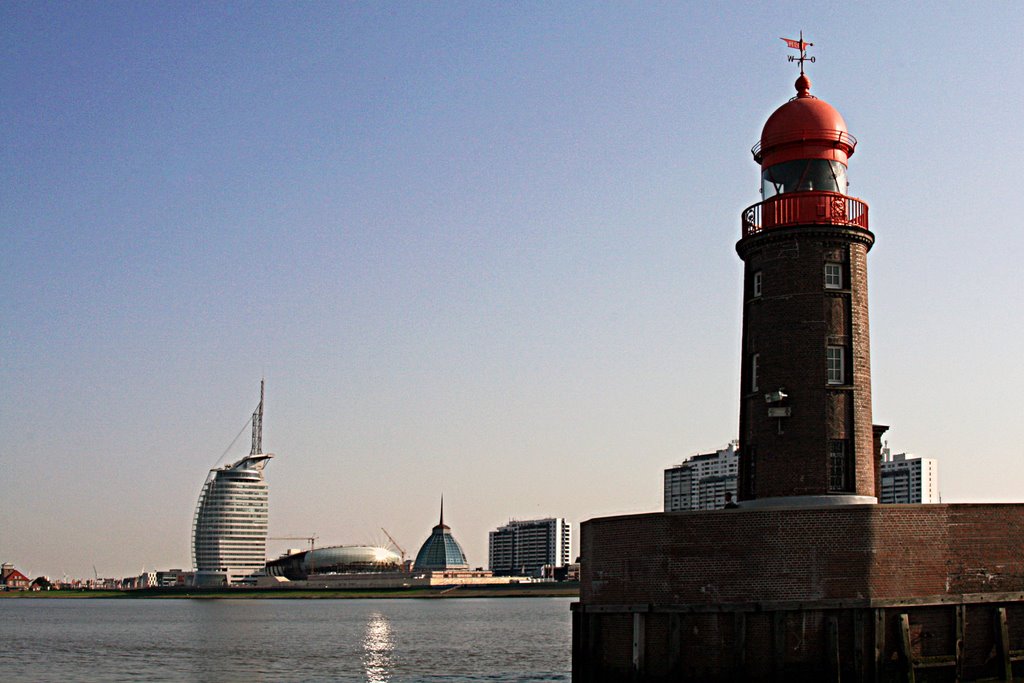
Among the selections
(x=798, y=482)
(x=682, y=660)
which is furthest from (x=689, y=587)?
(x=798, y=482)

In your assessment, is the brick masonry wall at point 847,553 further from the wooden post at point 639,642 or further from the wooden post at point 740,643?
the wooden post at point 639,642

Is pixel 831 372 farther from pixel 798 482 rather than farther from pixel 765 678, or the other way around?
pixel 765 678

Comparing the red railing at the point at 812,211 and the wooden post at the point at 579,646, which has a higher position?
the red railing at the point at 812,211

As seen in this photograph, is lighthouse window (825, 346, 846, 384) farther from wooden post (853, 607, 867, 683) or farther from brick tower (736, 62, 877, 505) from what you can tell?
wooden post (853, 607, 867, 683)

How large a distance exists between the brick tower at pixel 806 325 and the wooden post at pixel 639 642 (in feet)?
20.3

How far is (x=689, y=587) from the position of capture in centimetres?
3266

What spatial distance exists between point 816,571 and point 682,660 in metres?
4.21

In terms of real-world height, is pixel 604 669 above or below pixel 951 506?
below

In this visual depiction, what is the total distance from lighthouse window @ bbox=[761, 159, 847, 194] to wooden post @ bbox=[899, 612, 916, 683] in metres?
13.8

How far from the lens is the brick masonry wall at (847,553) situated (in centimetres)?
3155

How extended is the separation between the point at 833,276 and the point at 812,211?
2.14 m

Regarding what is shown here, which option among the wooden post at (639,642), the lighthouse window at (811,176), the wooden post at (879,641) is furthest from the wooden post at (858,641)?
the lighthouse window at (811,176)

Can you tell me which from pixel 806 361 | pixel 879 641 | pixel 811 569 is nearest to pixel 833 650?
pixel 879 641

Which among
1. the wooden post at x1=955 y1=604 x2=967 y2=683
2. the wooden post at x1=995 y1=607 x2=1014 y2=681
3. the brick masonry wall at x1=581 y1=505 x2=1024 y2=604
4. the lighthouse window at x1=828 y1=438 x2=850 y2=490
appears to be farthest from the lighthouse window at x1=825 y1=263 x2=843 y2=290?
the wooden post at x1=995 y1=607 x2=1014 y2=681
